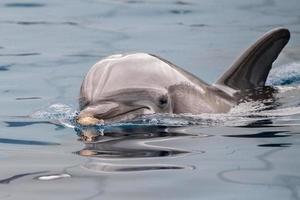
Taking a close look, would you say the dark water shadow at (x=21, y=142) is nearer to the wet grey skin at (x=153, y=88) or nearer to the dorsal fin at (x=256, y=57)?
the wet grey skin at (x=153, y=88)

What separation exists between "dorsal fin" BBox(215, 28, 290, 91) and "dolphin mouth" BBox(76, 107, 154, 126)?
1368 millimetres

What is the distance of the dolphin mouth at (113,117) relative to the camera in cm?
699

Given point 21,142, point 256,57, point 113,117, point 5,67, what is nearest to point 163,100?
point 113,117

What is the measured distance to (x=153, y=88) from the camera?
7.73 meters

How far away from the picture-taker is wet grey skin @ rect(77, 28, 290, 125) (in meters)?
7.38

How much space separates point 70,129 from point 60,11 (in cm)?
747

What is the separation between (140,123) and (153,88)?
0.47 m

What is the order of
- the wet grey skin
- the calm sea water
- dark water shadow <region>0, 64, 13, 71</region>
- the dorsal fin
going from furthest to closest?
dark water shadow <region>0, 64, 13, 71</region> < the dorsal fin < the wet grey skin < the calm sea water

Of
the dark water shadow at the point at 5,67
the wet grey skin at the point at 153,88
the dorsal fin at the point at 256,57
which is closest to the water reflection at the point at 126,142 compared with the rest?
the wet grey skin at the point at 153,88

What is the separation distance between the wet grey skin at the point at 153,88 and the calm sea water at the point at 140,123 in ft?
0.41

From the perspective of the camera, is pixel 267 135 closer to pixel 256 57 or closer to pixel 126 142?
pixel 126 142

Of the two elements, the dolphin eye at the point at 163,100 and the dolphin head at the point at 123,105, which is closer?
the dolphin head at the point at 123,105

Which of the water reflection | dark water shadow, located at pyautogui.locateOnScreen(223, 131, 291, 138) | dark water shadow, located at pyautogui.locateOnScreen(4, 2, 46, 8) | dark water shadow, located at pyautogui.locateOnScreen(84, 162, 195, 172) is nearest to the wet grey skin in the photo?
the water reflection

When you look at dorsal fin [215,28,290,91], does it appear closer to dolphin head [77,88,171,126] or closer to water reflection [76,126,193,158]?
dolphin head [77,88,171,126]
